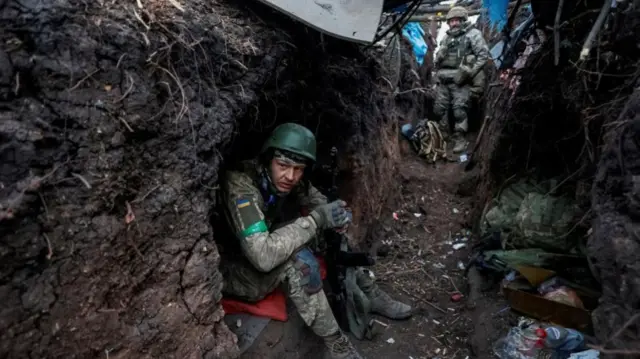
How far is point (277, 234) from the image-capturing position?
2.95m

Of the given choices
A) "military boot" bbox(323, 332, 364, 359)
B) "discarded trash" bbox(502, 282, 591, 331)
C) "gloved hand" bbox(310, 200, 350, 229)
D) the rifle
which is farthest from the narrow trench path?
"gloved hand" bbox(310, 200, 350, 229)

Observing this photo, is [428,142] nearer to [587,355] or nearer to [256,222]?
[587,355]

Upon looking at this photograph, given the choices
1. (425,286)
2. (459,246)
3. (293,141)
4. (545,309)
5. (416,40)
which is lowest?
(425,286)

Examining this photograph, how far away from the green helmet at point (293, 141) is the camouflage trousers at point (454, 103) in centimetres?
684

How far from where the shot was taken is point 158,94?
2234mm

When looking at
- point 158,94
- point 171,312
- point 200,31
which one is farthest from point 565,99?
point 171,312

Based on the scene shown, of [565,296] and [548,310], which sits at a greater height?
[565,296]

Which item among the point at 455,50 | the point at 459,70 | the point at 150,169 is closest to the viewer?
the point at 150,169

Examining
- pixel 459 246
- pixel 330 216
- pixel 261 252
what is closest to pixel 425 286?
pixel 459 246

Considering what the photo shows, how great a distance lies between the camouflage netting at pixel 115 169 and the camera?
5.61 ft

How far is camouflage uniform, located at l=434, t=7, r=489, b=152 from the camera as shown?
30.1 feet

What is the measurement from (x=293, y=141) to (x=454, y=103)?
7224mm

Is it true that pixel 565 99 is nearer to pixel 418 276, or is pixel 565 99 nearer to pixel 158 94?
→ pixel 418 276

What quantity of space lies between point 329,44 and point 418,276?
3152 mm
